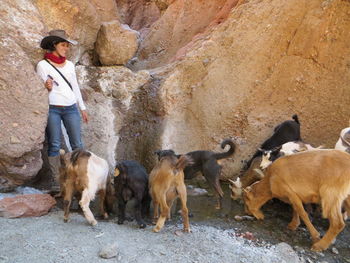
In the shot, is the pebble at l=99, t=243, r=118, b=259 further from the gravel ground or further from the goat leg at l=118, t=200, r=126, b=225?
the goat leg at l=118, t=200, r=126, b=225

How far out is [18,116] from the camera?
521cm

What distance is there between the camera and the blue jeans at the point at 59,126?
220 inches

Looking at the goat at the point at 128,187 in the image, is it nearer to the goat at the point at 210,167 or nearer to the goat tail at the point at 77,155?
the goat tail at the point at 77,155

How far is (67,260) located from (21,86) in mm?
2982

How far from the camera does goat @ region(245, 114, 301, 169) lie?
6.38 meters

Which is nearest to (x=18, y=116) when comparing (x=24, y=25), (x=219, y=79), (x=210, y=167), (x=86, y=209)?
(x=86, y=209)

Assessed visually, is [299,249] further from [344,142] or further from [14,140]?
[14,140]

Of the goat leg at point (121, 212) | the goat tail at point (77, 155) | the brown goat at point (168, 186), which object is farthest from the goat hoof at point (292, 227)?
the goat tail at point (77, 155)

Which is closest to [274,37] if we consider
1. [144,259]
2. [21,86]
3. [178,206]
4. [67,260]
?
[178,206]

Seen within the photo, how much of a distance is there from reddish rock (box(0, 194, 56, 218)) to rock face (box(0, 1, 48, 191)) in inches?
23.6

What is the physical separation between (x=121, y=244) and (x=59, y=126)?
2556 mm

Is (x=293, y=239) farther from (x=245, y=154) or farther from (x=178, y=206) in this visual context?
(x=245, y=154)

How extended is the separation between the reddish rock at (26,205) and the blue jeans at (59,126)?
89cm

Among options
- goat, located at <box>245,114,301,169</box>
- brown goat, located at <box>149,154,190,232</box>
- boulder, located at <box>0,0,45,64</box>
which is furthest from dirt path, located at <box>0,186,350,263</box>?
A: boulder, located at <box>0,0,45,64</box>
